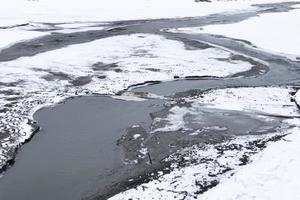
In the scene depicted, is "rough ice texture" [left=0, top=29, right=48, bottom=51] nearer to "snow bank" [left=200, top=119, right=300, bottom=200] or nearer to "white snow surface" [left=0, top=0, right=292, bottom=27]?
"white snow surface" [left=0, top=0, right=292, bottom=27]

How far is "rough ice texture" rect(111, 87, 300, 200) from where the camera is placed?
11359 mm

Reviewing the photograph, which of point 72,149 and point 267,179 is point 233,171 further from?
point 72,149

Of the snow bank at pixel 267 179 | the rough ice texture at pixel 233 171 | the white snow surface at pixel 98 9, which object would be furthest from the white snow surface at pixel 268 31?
the snow bank at pixel 267 179

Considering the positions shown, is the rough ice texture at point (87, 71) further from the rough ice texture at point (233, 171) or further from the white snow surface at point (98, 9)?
the white snow surface at point (98, 9)

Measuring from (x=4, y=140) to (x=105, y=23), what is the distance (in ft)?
96.9

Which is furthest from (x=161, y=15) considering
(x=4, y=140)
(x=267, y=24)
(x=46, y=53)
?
(x=4, y=140)

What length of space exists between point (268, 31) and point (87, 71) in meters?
17.6

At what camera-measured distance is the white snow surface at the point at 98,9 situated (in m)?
45.8

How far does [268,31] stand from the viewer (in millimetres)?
36250

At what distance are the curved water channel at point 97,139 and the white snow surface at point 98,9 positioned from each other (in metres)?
23.0

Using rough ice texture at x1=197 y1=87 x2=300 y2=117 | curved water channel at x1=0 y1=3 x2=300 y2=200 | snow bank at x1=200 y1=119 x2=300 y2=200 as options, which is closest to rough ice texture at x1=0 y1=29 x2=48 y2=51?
curved water channel at x1=0 y1=3 x2=300 y2=200

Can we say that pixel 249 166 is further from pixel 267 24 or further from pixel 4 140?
pixel 267 24

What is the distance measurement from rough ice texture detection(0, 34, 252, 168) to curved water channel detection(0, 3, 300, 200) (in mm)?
734

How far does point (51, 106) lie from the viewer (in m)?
18.7
